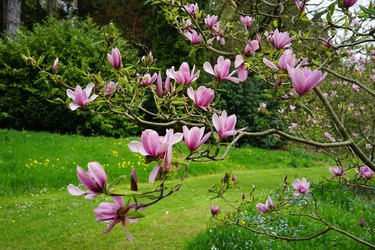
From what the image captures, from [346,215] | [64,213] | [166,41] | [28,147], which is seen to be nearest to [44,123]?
[28,147]

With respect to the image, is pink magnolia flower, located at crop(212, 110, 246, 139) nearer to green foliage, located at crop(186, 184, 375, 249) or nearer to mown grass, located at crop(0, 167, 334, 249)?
green foliage, located at crop(186, 184, 375, 249)

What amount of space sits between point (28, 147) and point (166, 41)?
6.13 meters

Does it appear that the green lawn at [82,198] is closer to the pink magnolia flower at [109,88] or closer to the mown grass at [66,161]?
the mown grass at [66,161]

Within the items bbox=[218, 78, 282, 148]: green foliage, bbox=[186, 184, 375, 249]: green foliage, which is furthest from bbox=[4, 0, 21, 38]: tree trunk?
bbox=[186, 184, 375, 249]: green foliage

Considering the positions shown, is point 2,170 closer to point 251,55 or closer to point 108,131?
point 108,131

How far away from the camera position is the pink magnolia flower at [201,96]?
138 centimetres

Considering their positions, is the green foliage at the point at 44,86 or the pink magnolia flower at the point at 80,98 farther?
the green foliage at the point at 44,86

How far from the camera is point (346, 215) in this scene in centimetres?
397

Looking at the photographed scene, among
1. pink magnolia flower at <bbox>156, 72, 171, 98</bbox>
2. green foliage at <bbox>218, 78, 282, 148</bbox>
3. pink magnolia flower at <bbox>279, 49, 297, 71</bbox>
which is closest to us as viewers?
pink magnolia flower at <bbox>279, 49, 297, 71</bbox>

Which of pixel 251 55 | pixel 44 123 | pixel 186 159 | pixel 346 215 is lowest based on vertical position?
pixel 44 123

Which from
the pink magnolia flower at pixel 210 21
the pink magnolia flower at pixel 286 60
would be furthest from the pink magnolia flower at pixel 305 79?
the pink magnolia flower at pixel 210 21

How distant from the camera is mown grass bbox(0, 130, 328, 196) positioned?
5812 mm

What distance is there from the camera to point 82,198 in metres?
5.50

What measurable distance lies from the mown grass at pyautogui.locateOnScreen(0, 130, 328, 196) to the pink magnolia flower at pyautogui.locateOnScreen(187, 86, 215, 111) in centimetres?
480
